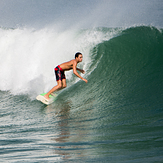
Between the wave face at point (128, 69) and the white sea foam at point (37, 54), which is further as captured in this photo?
the white sea foam at point (37, 54)

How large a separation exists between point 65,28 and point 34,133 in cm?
778

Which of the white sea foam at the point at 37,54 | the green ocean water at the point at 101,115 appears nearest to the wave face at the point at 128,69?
the green ocean water at the point at 101,115

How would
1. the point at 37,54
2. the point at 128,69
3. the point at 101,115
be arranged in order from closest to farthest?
the point at 101,115 → the point at 128,69 → the point at 37,54

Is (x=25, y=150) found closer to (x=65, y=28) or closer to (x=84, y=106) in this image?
(x=84, y=106)

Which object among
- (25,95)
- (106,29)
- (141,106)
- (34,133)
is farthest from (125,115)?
(106,29)

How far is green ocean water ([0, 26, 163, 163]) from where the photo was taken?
3000 mm

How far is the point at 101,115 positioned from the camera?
485cm

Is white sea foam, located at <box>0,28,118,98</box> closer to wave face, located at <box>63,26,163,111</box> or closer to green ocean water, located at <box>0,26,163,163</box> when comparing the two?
green ocean water, located at <box>0,26,163,163</box>

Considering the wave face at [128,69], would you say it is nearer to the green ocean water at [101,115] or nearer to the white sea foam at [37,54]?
the green ocean water at [101,115]

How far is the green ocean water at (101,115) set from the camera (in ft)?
9.84

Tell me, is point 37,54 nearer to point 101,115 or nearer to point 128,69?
point 128,69

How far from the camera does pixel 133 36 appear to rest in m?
10.2

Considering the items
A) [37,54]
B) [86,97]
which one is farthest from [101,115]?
[37,54]

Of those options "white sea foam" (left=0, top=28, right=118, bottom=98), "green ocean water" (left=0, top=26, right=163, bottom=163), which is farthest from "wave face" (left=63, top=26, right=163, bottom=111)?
"white sea foam" (left=0, top=28, right=118, bottom=98)
